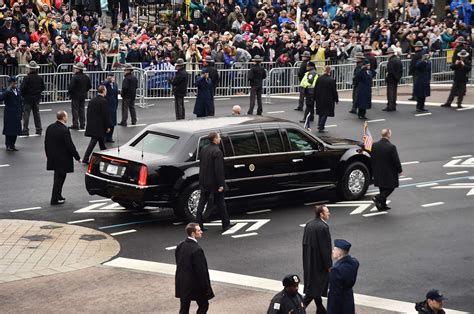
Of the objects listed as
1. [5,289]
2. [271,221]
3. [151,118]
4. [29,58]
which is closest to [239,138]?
[271,221]

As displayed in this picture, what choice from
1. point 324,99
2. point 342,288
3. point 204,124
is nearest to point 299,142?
point 204,124

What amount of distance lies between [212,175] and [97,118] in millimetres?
6293

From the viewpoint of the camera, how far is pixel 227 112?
32.2m

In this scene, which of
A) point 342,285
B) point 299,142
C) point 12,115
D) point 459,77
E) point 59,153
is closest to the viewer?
point 342,285

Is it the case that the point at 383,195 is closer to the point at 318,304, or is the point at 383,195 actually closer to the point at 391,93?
the point at 318,304

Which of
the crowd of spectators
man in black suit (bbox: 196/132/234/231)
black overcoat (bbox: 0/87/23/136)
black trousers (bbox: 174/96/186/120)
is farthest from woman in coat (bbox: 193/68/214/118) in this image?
man in black suit (bbox: 196/132/234/231)

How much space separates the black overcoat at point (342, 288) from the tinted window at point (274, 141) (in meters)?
7.50

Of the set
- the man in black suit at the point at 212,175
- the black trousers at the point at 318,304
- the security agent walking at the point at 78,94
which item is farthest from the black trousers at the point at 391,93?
the black trousers at the point at 318,304

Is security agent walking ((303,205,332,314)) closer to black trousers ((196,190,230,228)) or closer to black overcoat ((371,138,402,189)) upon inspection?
black trousers ((196,190,230,228))

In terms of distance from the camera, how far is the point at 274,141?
2088 centimetres

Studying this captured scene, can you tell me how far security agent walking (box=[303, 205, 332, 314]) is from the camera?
1485 cm

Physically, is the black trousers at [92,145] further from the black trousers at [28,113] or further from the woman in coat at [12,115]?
the black trousers at [28,113]

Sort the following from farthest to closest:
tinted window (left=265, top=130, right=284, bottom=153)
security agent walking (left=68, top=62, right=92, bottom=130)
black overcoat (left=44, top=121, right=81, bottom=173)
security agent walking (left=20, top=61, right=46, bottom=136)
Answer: security agent walking (left=68, top=62, right=92, bottom=130), security agent walking (left=20, top=61, right=46, bottom=136), black overcoat (left=44, top=121, right=81, bottom=173), tinted window (left=265, top=130, right=284, bottom=153)

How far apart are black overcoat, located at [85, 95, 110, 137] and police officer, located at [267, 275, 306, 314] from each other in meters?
12.9
